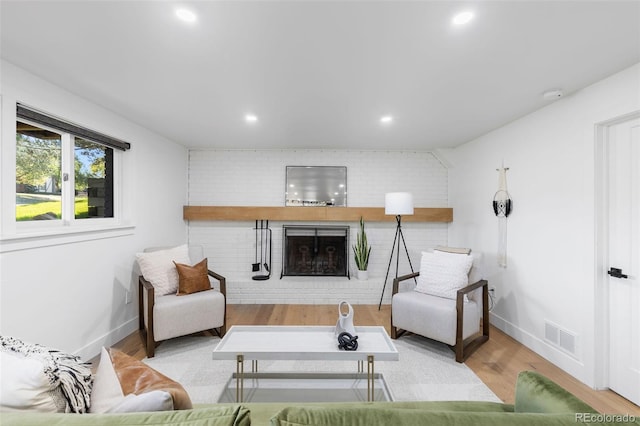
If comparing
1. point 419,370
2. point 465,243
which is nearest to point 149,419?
point 419,370

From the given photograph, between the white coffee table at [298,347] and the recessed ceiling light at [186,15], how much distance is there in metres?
1.98

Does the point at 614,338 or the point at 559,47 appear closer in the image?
the point at 559,47

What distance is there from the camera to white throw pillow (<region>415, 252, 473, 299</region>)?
290 cm

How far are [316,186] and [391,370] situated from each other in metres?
2.82

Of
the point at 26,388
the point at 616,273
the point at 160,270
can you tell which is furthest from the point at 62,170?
the point at 616,273

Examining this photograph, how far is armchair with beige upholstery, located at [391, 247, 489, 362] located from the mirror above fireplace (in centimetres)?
176

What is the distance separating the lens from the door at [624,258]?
2.00m

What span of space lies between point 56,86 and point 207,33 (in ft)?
5.34

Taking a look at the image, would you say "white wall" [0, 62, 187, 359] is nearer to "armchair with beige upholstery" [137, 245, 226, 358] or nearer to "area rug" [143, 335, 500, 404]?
"armchair with beige upholstery" [137, 245, 226, 358]

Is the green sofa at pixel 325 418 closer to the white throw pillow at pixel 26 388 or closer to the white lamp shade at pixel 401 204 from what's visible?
the white throw pillow at pixel 26 388

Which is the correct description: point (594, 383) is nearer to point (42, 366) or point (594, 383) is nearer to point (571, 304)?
point (571, 304)

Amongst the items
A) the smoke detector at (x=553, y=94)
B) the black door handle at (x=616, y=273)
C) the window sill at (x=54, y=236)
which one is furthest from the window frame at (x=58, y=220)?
the black door handle at (x=616, y=273)

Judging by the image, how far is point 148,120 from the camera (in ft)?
10.1

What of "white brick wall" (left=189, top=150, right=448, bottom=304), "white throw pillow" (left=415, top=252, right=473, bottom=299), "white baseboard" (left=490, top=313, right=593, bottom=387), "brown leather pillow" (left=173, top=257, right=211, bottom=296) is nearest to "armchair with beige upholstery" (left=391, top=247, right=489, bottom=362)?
"white throw pillow" (left=415, top=252, right=473, bottom=299)
